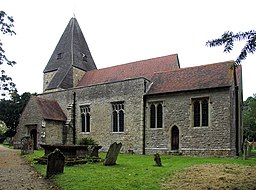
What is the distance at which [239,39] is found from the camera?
4566 millimetres

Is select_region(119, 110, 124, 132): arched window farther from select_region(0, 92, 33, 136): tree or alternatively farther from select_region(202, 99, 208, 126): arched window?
select_region(0, 92, 33, 136): tree

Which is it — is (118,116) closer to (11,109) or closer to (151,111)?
(151,111)

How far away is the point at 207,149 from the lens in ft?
67.2

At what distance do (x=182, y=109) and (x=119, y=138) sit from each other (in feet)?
21.1

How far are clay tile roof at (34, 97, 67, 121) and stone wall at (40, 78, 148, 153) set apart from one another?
65 centimetres

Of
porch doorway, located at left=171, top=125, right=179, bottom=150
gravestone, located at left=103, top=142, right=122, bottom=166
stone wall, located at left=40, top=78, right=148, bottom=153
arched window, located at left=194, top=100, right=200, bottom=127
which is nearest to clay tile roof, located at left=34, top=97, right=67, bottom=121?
stone wall, located at left=40, top=78, right=148, bottom=153

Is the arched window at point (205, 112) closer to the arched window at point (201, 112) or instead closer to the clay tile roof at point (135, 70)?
the arched window at point (201, 112)

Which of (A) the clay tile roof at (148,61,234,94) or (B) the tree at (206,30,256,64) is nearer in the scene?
(B) the tree at (206,30,256,64)

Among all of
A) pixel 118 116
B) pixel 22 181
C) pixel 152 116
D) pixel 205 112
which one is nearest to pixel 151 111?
pixel 152 116

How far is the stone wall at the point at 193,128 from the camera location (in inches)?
789

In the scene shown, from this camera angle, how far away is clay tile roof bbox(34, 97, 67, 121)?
27.1m

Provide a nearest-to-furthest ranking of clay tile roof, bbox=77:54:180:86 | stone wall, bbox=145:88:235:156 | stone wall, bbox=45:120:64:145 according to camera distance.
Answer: stone wall, bbox=145:88:235:156 < stone wall, bbox=45:120:64:145 < clay tile roof, bbox=77:54:180:86

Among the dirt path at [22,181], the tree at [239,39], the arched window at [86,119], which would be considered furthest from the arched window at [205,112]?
the tree at [239,39]

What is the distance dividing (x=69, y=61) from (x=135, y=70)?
401 inches
